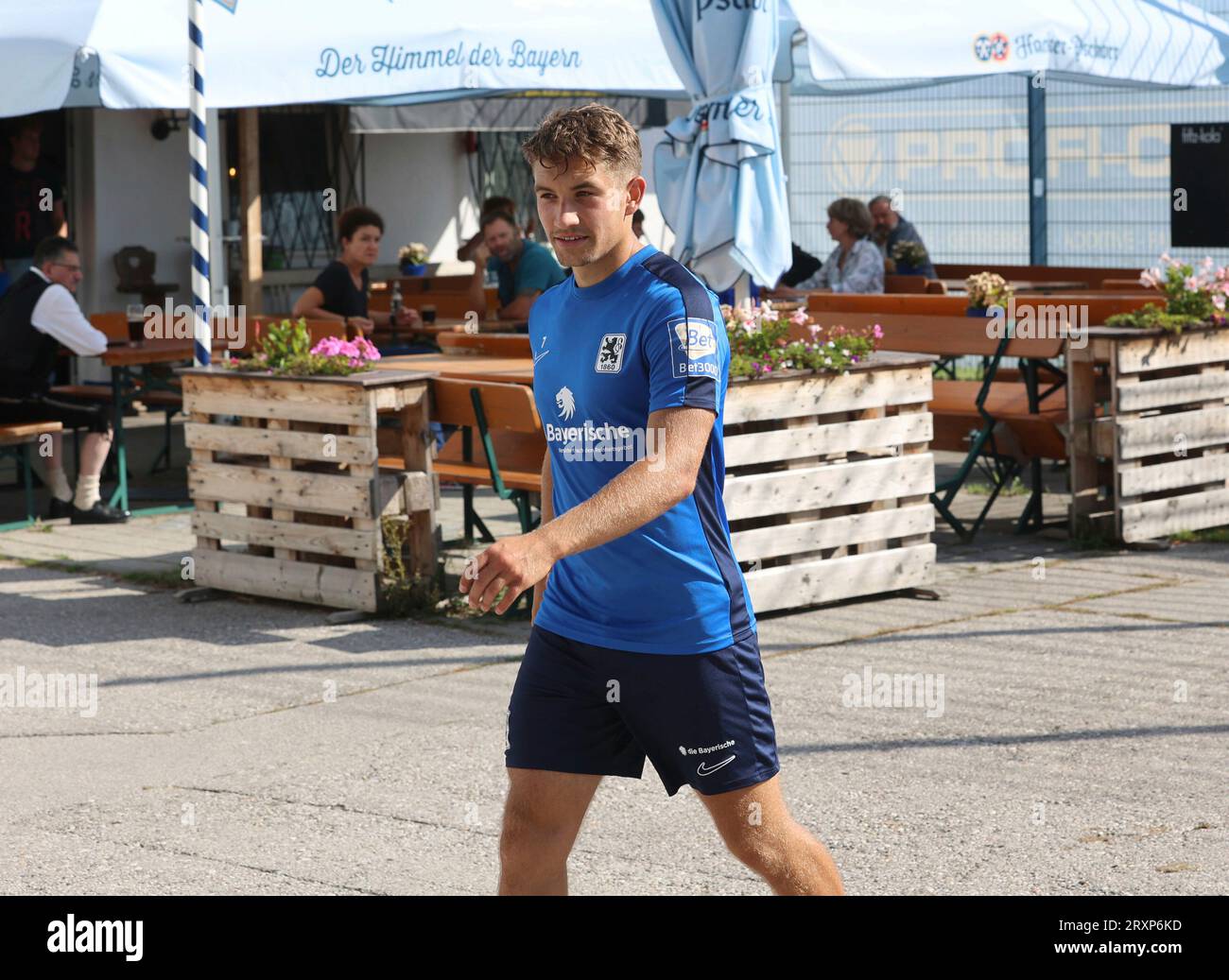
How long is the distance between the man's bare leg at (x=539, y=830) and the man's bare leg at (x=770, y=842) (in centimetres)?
26

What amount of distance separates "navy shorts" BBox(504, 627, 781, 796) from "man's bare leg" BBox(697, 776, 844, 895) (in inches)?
1.1

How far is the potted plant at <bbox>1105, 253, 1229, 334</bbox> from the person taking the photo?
9.59 m

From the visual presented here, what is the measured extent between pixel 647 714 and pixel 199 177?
6540 millimetres

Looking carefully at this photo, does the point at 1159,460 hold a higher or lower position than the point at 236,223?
lower

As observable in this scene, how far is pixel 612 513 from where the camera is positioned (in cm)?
327

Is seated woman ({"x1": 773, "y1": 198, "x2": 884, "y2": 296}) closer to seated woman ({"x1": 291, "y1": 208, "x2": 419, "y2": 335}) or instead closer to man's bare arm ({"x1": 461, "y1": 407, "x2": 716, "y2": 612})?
seated woman ({"x1": 291, "y1": 208, "x2": 419, "y2": 335})

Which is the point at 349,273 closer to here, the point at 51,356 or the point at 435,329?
the point at 435,329

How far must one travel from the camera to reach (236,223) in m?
16.8

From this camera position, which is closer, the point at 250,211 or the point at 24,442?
the point at 24,442

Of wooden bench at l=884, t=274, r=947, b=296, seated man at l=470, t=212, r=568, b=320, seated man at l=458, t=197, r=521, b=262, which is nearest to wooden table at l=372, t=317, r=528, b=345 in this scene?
seated man at l=470, t=212, r=568, b=320

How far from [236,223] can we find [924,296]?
24.9 ft

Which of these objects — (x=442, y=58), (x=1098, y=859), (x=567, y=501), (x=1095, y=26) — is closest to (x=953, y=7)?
(x=1095, y=26)
